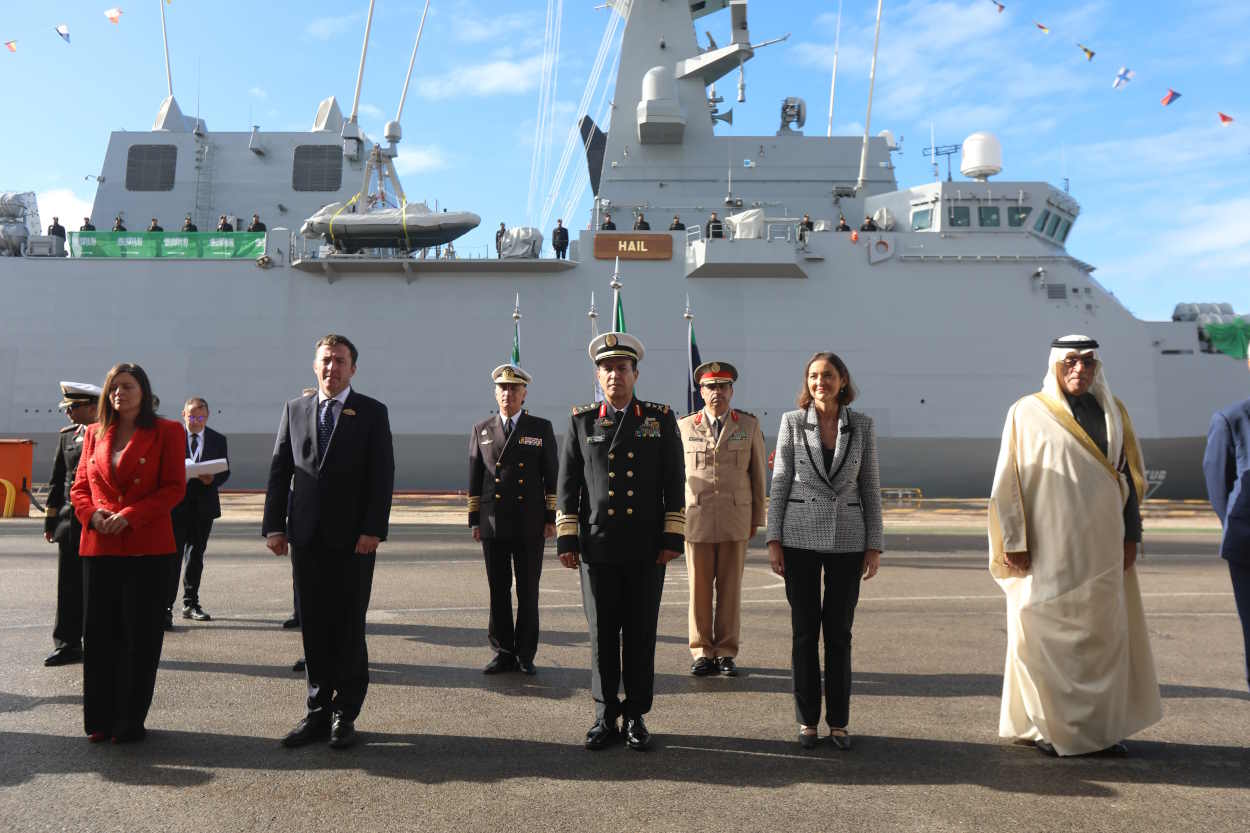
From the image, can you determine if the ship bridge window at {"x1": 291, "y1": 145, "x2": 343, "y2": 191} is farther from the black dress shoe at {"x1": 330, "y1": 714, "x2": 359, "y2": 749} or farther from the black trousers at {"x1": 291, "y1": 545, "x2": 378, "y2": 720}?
the black dress shoe at {"x1": 330, "y1": 714, "x2": 359, "y2": 749}

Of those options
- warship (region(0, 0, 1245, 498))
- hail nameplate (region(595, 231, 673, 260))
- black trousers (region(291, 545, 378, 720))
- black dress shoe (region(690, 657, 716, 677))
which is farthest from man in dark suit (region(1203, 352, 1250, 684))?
hail nameplate (region(595, 231, 673, 260))

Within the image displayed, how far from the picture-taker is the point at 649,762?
3.18 metres

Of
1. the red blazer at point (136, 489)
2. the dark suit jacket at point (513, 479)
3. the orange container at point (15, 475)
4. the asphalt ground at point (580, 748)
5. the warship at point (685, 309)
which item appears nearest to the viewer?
the asphalt ground at point (580, 748)

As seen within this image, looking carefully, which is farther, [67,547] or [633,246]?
[633,246]

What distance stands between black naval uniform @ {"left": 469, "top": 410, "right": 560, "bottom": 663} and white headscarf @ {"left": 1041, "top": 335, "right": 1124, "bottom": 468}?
291 centimetres

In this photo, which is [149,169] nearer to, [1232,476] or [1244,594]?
[1232,476]

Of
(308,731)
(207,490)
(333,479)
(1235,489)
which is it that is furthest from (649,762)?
(207,490)

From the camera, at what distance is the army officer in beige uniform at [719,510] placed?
482cm

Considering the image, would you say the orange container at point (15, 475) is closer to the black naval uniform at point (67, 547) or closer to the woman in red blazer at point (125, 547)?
the black naval uniform at point (67, 547)

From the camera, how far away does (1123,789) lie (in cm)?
291

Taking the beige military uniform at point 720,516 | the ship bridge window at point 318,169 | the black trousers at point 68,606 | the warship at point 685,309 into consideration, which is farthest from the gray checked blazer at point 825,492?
the ship bridge window at point 318,169

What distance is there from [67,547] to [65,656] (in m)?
0.65

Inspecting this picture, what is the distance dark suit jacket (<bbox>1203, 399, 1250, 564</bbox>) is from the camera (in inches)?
133

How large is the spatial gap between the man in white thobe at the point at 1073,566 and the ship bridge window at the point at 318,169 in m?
20.0
